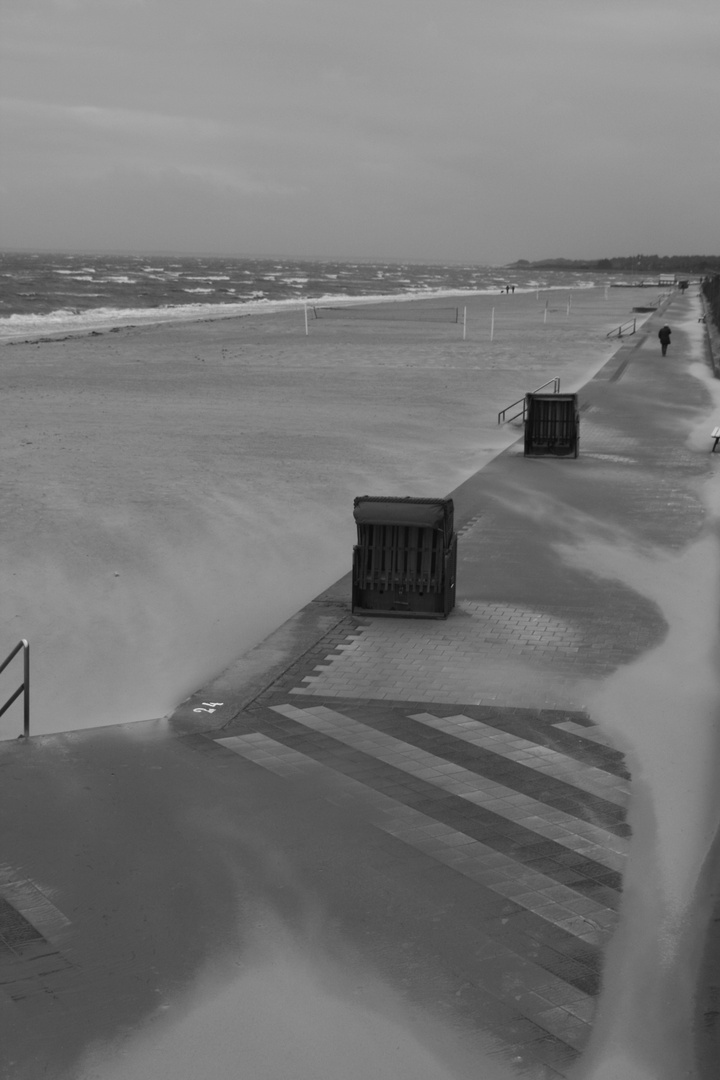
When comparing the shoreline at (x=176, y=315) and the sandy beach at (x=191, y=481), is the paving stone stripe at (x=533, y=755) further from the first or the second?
the shoreline at (x=176, y=315)

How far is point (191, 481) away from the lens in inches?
667

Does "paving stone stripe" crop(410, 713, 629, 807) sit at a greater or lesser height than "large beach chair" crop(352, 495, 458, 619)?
lesser

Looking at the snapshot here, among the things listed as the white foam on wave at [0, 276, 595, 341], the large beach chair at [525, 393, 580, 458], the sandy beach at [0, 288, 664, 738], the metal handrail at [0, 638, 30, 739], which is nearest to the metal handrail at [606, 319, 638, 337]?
the sandy beach at [0, 288, 664, 738]

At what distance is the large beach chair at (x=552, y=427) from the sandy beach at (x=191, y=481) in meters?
1.14

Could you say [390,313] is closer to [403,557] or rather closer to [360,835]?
[403,557]

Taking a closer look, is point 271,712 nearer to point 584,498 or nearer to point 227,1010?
point 227,1010

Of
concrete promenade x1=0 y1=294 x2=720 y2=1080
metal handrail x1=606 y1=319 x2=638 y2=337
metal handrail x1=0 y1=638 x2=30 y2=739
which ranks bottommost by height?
concrete promenade x1=0 y1=294 x2=720 y2=1080

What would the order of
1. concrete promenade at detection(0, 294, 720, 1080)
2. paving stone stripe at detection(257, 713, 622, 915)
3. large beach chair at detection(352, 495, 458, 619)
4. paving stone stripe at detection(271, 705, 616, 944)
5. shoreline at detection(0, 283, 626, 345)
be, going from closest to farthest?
concrete promenade at detection(0, 294, 720, 1080)
paving stone stripe at detection(271, 705, 616, 944)
paving stone stripe at detection(257, 713, 622, 915)
large beach chair at detection(352, 495, 458, 619)
shoreline at detection(0, 283, 626, 345)

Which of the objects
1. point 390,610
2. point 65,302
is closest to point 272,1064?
point 390,610

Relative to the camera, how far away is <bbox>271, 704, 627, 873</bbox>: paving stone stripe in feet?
21.3

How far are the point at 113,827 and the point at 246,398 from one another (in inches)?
841

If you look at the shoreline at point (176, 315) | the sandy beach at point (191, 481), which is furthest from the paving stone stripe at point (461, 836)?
the shoreline at point (176, 315)

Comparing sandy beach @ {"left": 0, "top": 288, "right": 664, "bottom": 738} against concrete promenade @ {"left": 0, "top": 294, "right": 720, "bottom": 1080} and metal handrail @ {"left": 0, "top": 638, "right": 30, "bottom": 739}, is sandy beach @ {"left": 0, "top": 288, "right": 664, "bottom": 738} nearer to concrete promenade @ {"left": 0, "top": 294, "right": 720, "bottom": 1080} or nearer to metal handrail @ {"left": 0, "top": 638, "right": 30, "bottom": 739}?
metal handrail @ {"left": 0, "top": 638, "right": 30, "bottom": 739}

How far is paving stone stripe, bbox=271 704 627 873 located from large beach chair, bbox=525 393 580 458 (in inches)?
443
